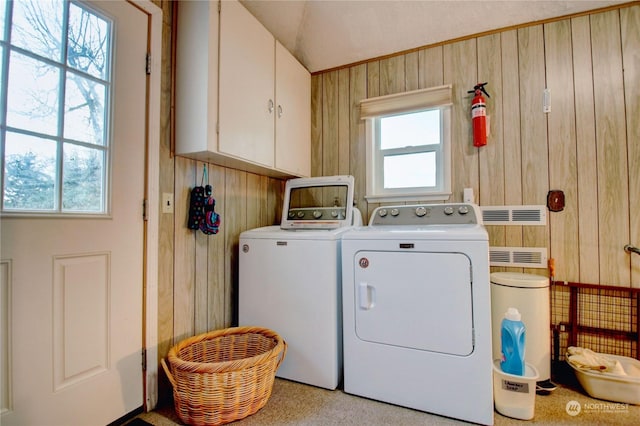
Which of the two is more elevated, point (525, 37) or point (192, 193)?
point (525, 37)

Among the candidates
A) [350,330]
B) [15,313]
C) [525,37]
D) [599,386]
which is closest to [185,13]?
[15,313]

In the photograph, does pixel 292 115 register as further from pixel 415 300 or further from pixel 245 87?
pixel 415 300

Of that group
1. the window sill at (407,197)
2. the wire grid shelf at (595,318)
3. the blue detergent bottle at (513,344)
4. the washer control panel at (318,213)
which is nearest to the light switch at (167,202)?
the washer control panel at (318,213)

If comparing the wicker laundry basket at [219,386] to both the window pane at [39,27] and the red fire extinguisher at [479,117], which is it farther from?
the red fire extinguisher at [479,117]

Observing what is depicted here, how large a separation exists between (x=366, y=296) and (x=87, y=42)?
71.5 inches

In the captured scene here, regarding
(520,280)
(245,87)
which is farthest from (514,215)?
(245,87)

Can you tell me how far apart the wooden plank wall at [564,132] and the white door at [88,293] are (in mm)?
2045

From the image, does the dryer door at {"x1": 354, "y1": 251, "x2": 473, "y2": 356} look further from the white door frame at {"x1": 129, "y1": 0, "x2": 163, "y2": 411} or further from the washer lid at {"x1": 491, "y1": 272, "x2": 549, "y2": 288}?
the white door frame at {"x1": 129, "y1": 0, "x2": 163, "y2": 411}

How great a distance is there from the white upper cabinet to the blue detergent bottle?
1706 mm

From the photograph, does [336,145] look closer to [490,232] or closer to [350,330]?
[490,232]

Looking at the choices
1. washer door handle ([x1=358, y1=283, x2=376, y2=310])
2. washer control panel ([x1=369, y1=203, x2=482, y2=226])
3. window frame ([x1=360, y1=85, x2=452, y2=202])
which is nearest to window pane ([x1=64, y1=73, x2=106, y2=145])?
washer door handle ([x1=358, y1=283, x2=376, y2=310])

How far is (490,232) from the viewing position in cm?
216

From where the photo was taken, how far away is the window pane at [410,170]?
2414mm

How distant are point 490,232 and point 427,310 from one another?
3.23 ft
